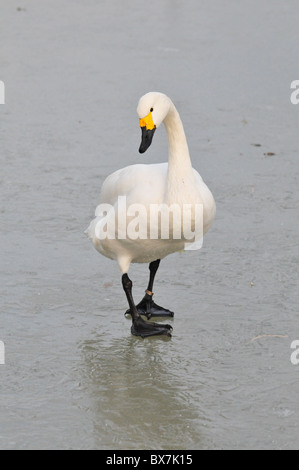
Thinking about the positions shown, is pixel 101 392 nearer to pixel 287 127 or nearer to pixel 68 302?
pixel 68 302

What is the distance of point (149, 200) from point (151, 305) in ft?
2.63

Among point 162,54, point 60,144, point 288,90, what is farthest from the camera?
point 162,54

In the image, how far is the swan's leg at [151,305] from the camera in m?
5.18

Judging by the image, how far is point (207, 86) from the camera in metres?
9.57

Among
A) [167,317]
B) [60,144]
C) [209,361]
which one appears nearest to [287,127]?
[60,144]

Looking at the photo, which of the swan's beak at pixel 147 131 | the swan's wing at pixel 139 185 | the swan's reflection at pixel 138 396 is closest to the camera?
the swan's reflection at pixel 138 396

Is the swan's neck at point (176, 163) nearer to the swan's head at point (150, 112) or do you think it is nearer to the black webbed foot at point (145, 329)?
the swan's head at point (150, 112)

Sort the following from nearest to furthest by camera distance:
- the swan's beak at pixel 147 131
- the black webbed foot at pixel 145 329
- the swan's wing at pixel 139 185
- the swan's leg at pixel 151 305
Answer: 1. the swan's beak at pixel 147 131
2. the swan's wing at pixel 139 185
3. the black webbed foot at pixel 145 329
4. the swan's leg at pixel 151 305

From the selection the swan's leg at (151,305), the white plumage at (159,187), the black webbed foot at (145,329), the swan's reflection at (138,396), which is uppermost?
the white plumage at (159,187)

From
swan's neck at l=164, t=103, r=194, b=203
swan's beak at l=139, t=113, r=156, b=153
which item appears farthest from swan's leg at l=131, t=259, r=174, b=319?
swan's beak at l=139, t=113, r=156, b=153

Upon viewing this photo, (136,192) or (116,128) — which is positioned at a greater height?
(116,128)

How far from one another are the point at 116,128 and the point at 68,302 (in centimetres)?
344

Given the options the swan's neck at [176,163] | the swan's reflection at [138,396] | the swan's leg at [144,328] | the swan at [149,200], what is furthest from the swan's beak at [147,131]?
the swan's reflection at [138,396]

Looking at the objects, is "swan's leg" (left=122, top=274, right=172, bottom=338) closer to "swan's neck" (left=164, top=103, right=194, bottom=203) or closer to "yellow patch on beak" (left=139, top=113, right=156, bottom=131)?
"swan's neck" (left=164, top=103, right=194, bottom=203)
